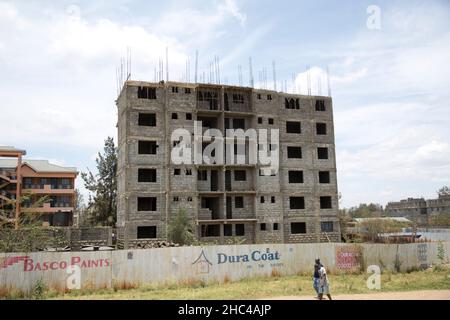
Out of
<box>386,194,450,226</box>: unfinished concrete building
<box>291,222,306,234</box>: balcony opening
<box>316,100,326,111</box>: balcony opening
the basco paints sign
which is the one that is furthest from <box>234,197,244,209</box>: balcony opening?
<box>386,194,450,226</box>: unfinished concrete building

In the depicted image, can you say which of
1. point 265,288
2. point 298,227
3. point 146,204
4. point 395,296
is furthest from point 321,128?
point 395,296

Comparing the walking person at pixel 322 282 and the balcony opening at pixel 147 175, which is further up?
the balcony opening at pixel 147 175

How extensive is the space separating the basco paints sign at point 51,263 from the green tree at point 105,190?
31086 mm

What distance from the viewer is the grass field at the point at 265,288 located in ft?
62.2

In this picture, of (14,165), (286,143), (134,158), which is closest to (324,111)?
(286,143)

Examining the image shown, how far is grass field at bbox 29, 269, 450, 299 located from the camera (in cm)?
1897

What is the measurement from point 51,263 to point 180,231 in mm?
16863

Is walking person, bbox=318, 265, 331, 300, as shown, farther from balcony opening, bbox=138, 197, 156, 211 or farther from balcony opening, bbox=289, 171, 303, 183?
balcony opening, bbox=289, 171, 303, 183

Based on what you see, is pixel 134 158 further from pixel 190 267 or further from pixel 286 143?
pixel 190 267

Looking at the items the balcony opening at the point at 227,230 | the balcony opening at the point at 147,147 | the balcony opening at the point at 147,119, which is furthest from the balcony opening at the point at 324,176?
the balcony opening at the point at 147,119

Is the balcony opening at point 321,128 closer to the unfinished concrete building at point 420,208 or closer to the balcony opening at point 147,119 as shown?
the balcony opening at point 147,119

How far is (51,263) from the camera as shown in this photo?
19.6 m
